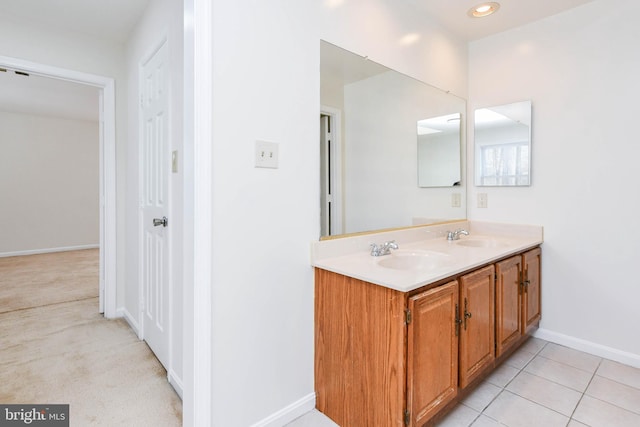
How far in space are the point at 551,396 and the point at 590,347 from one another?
771 millimetres

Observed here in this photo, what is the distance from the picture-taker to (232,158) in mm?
1332

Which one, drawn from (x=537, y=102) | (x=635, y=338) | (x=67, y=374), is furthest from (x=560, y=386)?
(x=67, y=374)

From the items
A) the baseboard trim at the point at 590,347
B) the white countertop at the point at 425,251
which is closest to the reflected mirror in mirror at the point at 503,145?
the white countertop at the point at 425,251

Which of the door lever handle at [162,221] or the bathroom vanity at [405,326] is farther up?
the door lever handle at [162,221]

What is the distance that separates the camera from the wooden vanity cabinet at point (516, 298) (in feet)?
6.09

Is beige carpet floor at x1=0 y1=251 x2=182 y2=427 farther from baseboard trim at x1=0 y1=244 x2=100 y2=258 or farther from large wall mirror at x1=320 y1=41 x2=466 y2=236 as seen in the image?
baseboard trim at x1=0 y1=244 x2=100 y2=258

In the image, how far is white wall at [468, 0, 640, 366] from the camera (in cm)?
203

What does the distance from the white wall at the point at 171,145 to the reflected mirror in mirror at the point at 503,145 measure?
2.26 m

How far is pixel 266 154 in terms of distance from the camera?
1.44 meters

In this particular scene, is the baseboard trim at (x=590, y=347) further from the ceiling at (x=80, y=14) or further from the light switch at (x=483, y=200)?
the ceiling at (x=80, y=14)

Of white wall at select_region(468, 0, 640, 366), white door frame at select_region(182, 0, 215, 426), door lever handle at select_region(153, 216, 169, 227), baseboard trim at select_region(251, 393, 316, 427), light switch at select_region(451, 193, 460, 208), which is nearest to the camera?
white door frame at select_region(182, 0, 215, 426)

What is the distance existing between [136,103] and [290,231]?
1854 mm

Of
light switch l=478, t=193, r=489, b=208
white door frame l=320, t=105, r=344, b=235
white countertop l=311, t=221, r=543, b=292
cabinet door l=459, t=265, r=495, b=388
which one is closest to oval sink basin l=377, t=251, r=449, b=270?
white countertop l=311, t=221, r=543, b=292

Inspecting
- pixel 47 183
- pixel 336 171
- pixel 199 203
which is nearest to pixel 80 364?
pixel 199 203
